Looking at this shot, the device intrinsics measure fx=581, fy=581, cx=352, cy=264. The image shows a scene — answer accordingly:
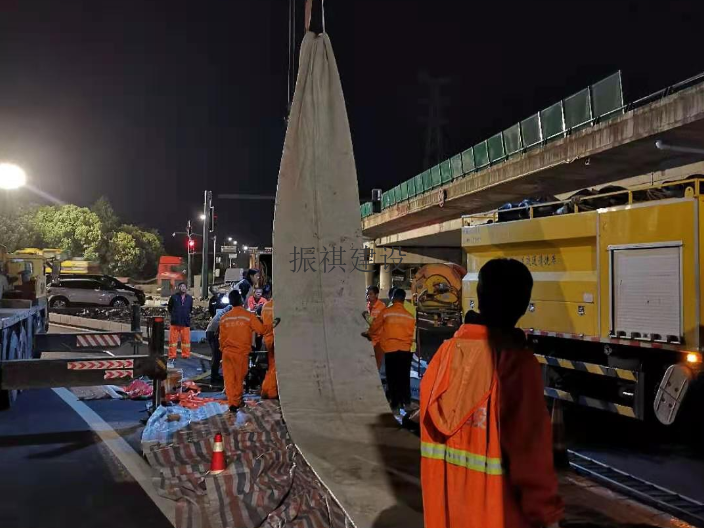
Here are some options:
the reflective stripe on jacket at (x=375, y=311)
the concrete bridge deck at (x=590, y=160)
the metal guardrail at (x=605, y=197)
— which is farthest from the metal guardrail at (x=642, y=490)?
the concrete bridge deck at (x=590, y=160)

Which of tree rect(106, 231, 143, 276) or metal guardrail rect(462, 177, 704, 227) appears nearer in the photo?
metal guardrail rect(462, 177, 704, 227)

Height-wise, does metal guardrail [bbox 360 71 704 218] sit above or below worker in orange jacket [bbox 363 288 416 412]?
above

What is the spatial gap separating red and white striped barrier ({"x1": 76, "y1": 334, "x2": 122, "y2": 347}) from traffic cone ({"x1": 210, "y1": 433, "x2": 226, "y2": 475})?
181 inches

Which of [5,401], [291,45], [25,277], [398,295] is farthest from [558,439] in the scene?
[25,277]

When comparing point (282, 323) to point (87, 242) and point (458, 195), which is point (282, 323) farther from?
point (87, 242)

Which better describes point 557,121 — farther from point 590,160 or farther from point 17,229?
point 17,229

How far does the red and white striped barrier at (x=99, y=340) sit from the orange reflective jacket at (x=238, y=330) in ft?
7.69

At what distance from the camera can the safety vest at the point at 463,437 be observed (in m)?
1.97

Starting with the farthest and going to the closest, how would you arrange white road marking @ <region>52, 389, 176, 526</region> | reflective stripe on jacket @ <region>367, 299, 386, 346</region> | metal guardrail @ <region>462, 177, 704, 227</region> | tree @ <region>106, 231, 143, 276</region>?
1. tree @ <region>106, 231, 143, 276</region>
2. reflective stripe on jacket @ <region>367, 299, 386, 346</region>
3. metal guardrail @ <region>462, 177, 704, 227</region>
4. white road marking @ <region>52, 389, 176, 526</region>

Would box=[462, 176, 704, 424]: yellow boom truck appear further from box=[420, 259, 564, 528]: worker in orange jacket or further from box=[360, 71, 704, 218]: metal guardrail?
box=[360, 71, 704, 218]: metal guardrail

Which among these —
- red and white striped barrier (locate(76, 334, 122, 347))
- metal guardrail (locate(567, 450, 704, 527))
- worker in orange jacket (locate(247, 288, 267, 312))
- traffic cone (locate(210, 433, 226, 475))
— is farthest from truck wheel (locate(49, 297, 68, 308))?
metal guardrail (locate(567, 450, 704, 527))

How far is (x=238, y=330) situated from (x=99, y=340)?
274 centimetres

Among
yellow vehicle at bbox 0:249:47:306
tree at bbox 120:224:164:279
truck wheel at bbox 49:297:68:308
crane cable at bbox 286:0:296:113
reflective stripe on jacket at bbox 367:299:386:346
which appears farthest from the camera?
tree at bbox 120:224:164:279

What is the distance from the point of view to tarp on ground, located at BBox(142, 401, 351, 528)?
4508 mm
